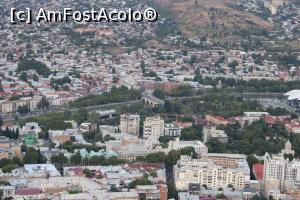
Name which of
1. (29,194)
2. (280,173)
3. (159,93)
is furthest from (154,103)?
(29,194)

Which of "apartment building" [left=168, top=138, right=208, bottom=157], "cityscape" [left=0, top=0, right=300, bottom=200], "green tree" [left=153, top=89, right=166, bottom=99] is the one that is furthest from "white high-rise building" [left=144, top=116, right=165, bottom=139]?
"green tree" [left=153, top=89, right=166, bottom=99]

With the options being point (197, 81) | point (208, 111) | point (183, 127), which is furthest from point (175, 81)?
point (183, 127)

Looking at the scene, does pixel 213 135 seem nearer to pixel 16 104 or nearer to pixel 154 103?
pixel 154 103

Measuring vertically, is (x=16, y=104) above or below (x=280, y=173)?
above

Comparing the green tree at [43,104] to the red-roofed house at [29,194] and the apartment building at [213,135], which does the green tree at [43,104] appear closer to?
the apartment building at [213,135]

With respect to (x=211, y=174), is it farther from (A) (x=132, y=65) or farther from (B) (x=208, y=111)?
(A) (x=132, y=65)
